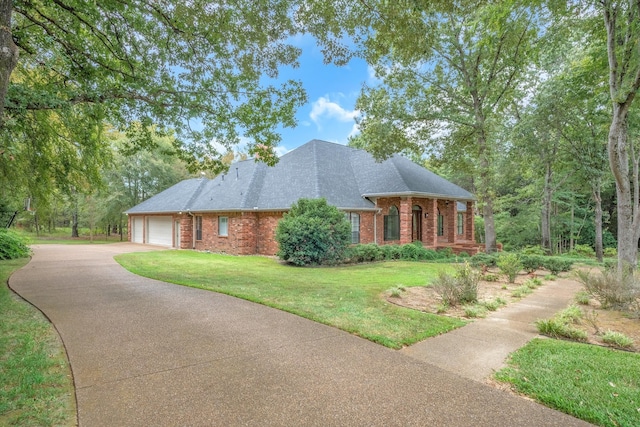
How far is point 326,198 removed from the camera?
15.5m

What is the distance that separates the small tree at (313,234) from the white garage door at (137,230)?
1766 cm

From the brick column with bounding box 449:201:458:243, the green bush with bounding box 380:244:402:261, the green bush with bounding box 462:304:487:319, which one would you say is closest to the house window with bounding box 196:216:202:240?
the green bush with bounding box 380:244:402:261

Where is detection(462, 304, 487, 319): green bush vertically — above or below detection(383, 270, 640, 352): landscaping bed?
above

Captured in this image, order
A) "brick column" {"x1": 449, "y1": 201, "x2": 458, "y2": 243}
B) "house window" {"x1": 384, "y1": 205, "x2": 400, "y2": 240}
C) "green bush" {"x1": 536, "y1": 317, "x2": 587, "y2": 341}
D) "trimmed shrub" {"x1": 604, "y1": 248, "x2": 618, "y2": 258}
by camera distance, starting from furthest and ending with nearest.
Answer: "trimmed shrub" {"x1": 604, "y1": 248, "x2": 618, "y2": 258} < "brick column" {"x1": 449, "y1": 201, "x2": 458, "y2": 243} < "house window" {"x1": 384, "y1": 205, "x2": 400, "y2": 240} < "green bush" {"x1": 536, "y1": 317, "x2": 587, "y2": 341}

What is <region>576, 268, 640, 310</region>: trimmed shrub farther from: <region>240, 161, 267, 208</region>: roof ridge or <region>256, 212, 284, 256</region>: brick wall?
<region>240, 161, 267, 208</region>: roof ridge

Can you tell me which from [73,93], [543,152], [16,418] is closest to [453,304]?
[16,418]

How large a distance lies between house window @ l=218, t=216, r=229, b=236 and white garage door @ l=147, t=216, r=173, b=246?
615cm

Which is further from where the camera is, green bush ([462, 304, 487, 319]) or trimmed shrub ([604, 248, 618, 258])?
trimmed shrub ([604, 248, 618, 258])

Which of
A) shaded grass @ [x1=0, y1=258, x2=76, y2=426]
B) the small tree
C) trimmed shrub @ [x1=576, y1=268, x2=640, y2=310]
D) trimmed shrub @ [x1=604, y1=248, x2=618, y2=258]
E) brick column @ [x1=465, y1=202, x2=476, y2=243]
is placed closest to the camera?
shaded grass @ [x1=0, y1=258, x2=76, y2=426]

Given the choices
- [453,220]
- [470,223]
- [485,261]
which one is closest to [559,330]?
[485,261]

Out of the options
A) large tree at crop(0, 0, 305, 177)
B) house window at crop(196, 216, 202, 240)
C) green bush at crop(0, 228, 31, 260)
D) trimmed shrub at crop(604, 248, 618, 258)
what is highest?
large tree at crop(0, 0, 305, 177)

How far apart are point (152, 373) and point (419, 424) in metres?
2.83

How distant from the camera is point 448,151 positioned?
17.3m

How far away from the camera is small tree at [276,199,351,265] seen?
12898 mm
